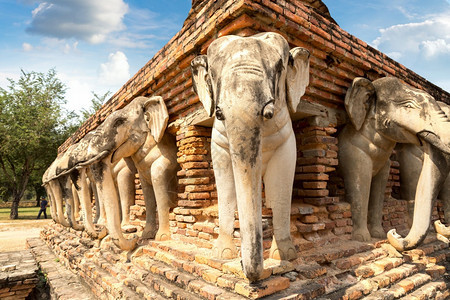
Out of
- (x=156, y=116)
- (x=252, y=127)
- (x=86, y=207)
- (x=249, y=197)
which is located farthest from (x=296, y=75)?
(x=86, y=207)

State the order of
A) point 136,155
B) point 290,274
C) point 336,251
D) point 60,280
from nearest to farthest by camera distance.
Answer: point 290,274 → point 336,251 → point 136,155 → point 60,280

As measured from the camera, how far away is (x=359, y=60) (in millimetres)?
3775

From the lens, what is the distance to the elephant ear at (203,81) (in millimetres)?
2602

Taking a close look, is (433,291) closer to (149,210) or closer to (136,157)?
(149,210)

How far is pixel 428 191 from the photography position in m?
2.95

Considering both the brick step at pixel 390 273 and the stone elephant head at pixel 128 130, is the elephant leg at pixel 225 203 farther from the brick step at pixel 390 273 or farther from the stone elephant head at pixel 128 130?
the stone elephant head at pixel 128 130

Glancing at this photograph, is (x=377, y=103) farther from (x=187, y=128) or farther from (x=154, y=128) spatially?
(x=154, y=128)

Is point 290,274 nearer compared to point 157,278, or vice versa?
point 290,274

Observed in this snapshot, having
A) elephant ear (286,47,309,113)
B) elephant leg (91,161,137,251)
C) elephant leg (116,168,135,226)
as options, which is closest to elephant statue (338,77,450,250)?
elephant ear (286,47,309,113)

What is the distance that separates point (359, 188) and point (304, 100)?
48.7 inches

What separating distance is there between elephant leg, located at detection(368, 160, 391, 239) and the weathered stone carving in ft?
8.45

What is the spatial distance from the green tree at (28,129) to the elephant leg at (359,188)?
18917mm

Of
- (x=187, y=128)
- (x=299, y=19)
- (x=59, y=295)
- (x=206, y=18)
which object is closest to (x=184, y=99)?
(x=187, y=128)

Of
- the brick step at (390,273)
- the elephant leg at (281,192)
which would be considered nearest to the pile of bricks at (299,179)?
the brick step at (390,273)
